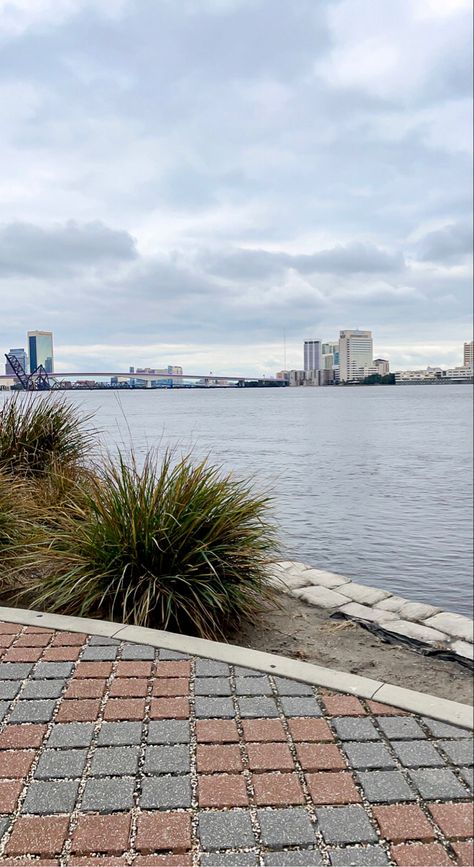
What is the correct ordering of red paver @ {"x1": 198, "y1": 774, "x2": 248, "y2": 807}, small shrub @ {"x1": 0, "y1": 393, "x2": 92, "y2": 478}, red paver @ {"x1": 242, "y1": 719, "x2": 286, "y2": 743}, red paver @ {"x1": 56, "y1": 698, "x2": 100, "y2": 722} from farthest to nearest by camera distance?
small shrub @ {"x1": 0, "y1": 393, "x2": 92, "y2": 478} → red paver @ {"x1": 56, "y1": 698, "x2": 100, "y2": 722} → red paver @ {"x1": 242, "y1": 719, "x2": 286, "y2": 743} → red paver @ {"x1": 198, "y1": 774, "x2": 248, "y2": 807}

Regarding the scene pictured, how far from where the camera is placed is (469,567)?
555 cm

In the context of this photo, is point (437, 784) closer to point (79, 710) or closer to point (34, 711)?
point (79, 710)

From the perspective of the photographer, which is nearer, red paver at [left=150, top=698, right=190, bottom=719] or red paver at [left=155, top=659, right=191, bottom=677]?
red paver at [left=150, top=698, right=190, bottom=719]

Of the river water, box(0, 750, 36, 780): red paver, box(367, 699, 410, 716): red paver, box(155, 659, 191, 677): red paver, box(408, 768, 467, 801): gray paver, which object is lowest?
the river water

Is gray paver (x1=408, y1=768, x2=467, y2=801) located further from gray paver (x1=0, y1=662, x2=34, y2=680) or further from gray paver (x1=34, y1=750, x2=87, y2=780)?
gray paver (x1=0, y1=662, x2=34, y2=680)

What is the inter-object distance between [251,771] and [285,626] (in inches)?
76.4

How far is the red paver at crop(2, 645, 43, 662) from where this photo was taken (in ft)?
9.40

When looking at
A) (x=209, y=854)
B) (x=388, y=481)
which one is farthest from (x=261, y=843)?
(x=388, y=481)

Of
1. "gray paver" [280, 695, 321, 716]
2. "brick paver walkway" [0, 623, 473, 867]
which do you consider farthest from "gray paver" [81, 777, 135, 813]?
"gray paver" [280, 695, 321, 716]

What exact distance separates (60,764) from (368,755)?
0.98m

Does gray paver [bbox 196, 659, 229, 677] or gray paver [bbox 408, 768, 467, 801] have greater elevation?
gray paver [bbox 196, 659, 229, 677]

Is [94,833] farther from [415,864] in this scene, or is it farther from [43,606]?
[43,606]

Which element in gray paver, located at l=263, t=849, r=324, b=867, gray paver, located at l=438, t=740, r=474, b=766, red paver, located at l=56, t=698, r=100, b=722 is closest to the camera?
gray paver, located at l=263, t=849, r=324, b=867

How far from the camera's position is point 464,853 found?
1.74 metres
